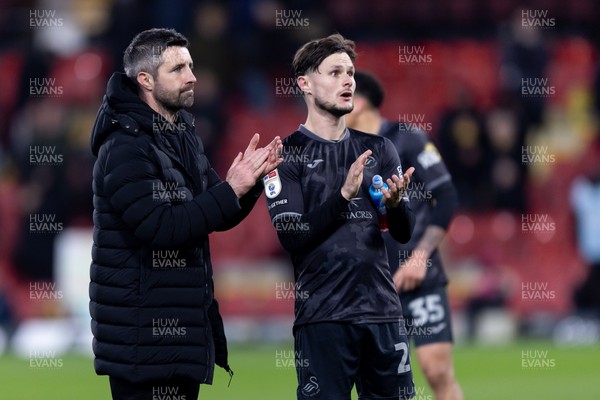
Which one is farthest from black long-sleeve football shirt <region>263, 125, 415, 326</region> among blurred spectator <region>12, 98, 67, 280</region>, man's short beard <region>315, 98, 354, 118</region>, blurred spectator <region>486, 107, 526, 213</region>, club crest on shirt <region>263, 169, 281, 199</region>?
blurred spectator <region>486, 107, 526, 213</region>

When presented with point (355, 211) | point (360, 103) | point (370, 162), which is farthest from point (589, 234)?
point (355, 211)

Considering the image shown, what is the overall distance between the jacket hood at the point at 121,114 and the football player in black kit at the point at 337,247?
0.76m

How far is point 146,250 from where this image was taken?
5.92 meters

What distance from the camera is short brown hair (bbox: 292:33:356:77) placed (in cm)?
655

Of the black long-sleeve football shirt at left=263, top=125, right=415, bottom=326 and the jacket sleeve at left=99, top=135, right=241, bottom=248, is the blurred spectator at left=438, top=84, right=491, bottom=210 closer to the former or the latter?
the black long-sleeve football shirt at left=263, top=125, right=415, bottom=326

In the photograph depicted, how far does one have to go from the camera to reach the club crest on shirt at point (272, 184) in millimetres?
6410

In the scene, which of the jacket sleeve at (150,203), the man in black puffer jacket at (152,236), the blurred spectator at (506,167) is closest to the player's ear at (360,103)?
the man in black puffer jacket at (152,236)

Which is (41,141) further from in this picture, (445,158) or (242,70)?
(445,158)

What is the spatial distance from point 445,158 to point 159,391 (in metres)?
10.8

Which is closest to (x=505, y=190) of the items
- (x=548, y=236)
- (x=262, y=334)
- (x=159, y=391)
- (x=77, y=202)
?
(x=548, y=236)

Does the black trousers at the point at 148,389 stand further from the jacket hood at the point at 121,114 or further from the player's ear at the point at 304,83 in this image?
the player's ear at the point at 304,83

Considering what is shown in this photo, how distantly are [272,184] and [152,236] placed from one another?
83 centimetres

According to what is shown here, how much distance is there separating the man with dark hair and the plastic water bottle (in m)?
1.90

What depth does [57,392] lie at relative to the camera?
11.4m
